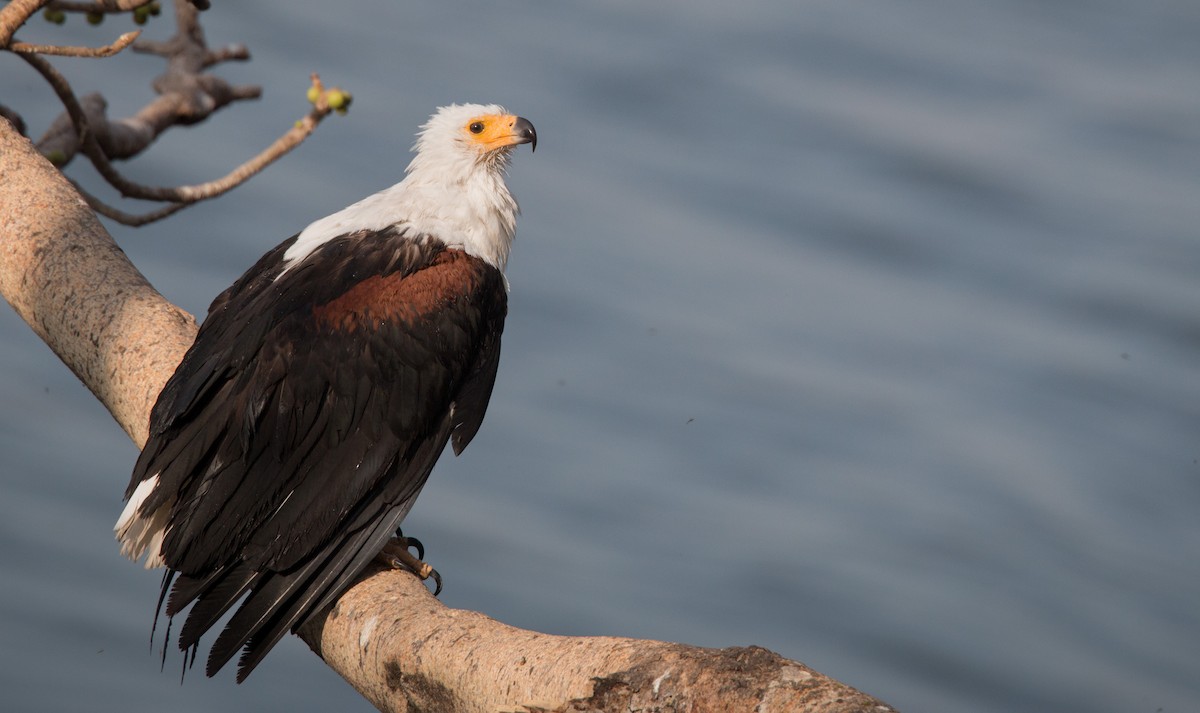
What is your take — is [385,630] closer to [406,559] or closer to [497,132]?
[406,559]

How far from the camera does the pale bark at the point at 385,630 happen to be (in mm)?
2816

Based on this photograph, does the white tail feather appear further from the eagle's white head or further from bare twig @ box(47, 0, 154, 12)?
bare twig @ box(47, 0, 154, 12)

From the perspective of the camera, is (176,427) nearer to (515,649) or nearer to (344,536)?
(344,536)

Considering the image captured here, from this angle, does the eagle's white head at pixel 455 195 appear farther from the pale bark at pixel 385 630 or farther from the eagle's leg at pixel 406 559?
the eagle's leg at pixel 406 559

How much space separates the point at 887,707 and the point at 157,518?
7.58 feet

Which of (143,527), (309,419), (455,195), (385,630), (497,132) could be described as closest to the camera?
(385,630)

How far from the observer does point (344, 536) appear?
408cm

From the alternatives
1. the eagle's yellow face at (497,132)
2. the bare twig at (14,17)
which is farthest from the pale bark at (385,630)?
the eagle's yellow face at (497,132)

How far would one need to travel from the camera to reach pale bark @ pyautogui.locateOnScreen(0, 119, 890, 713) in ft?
9.24

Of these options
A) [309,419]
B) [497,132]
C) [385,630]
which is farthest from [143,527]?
[497,132]

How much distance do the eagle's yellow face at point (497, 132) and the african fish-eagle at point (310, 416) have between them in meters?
0.45

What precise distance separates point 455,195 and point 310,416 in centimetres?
121

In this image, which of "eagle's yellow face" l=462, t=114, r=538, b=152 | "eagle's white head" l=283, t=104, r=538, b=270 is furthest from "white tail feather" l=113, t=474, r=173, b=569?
"eagle's yellow face" l=462, t=114, r=538, b=152

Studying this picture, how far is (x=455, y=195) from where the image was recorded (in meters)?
5.15
